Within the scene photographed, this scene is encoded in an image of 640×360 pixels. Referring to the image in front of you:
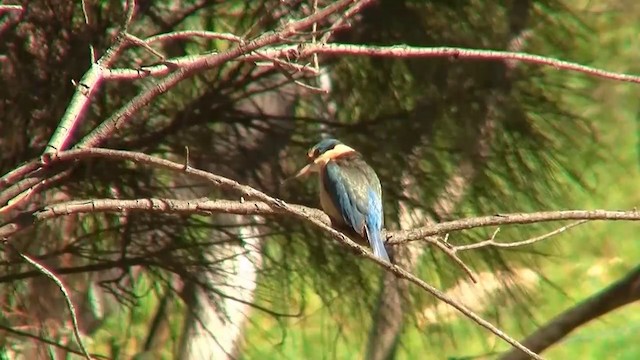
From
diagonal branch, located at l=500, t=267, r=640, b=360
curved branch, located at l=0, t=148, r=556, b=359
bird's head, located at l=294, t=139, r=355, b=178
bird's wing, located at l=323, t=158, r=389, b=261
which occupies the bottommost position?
curved branch, located at l=0, t=148, r=556, b=359

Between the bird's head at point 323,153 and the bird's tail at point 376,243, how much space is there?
0.71 feet

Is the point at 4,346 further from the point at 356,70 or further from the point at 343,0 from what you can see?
the point at 343,0

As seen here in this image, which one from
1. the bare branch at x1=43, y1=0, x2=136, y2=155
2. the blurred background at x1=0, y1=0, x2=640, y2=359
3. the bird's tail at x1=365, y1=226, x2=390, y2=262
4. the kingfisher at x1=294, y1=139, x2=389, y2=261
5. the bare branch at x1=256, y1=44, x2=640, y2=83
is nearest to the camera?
the bare branch at x1=43, y1=0, x2=136, y2=155

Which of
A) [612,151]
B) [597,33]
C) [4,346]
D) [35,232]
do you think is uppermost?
[597,33]

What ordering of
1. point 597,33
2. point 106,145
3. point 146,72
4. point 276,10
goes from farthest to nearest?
point 597,33 < point 276,10 < point 106,145 < point 146,72

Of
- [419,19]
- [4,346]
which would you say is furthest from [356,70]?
[4,346]

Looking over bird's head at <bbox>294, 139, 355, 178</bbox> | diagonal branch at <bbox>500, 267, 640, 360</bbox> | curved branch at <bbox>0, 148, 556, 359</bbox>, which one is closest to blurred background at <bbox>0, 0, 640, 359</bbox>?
diagonal branch at <bbox>500, 267, 640, 360</bbox>

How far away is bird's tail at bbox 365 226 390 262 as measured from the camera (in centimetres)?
201

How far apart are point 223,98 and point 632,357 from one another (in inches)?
62.8

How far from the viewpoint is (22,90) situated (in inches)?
87.1

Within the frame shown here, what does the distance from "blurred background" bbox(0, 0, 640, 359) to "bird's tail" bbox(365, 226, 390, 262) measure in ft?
0.83

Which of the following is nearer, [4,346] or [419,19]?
[4,346]

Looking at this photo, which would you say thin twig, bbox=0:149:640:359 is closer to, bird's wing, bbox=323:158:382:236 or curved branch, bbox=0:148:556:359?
curved branch, bbox=0:148:556:359

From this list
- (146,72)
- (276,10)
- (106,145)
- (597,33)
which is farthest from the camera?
(597,33)
